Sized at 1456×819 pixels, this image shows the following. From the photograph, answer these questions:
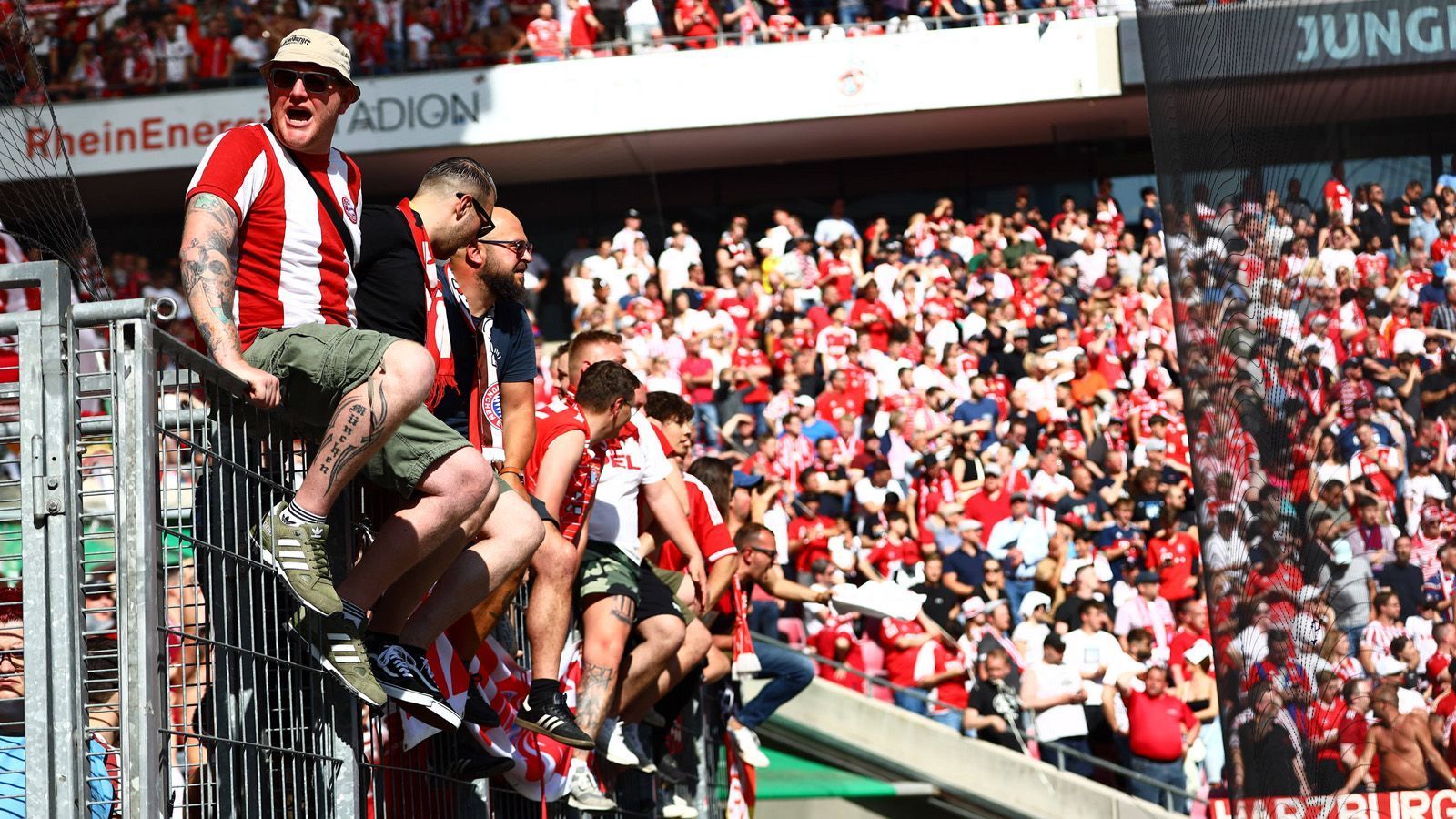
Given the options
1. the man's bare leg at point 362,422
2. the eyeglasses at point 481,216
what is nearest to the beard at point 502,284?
the eyeglasses at point 481,216

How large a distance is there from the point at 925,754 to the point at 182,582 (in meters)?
9.43

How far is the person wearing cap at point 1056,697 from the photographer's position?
38.3ft

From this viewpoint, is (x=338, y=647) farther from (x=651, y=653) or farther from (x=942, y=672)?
(x=942, y=672)

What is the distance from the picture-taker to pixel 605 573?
21.0 feet

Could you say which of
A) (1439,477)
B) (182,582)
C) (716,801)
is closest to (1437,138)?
(1439,477)

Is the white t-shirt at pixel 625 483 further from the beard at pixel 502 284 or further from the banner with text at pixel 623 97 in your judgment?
the banner with text at pixel 623 97

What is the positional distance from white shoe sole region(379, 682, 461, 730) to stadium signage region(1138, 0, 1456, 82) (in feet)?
7.40

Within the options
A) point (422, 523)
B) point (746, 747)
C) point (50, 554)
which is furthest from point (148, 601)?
point (746, 747)

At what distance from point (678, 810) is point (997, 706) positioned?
447 centimetres

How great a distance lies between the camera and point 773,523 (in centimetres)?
1302

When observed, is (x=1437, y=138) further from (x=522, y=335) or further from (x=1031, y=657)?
(x=1031, y=657)

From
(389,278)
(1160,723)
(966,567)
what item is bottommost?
(1160,723)

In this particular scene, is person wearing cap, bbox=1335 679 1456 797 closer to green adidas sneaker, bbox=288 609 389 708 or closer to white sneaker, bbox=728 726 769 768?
green adidas sneaker, bbox=288 609 389 708

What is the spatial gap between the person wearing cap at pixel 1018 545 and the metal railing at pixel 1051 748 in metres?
1.03
